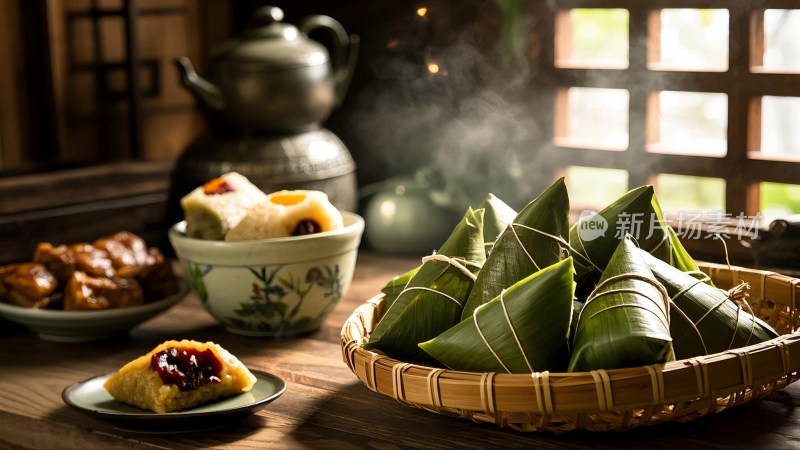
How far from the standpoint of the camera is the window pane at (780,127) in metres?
1.79

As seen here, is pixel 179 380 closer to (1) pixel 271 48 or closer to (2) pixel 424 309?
(2) pixel 424 309

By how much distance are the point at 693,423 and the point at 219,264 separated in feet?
2.64

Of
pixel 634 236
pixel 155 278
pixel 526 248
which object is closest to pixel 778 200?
pixel 634 236

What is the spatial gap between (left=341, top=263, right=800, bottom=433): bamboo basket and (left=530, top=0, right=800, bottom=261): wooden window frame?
83 centimetres

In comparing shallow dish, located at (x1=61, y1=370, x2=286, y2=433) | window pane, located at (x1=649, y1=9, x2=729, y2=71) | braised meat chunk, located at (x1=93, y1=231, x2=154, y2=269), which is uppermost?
window pane, located at (x1=649, y1=9, x2=729, y2=71)

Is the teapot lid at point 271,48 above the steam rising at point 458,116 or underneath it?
above

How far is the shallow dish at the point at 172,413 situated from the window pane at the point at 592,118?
1.14m

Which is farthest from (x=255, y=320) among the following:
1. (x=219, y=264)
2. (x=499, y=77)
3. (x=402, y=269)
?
(x=499, y=77)

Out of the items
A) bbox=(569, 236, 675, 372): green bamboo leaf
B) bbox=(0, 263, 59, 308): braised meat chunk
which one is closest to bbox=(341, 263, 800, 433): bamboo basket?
bbox=(569, 236, 675, 372): green bamboo leaf

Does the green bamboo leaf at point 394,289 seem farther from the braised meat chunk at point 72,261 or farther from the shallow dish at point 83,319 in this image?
the braised meat chunk at point 72,261

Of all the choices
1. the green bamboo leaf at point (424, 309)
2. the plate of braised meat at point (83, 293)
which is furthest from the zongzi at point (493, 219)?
the plate of braised meat at point (83, 293)

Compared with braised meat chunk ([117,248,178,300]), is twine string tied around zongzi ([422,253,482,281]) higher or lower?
higher

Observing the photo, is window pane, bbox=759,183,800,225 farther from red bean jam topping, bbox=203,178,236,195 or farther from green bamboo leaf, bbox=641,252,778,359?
red bean jam topping, bbox=203,178,236,195

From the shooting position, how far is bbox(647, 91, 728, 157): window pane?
192cm
